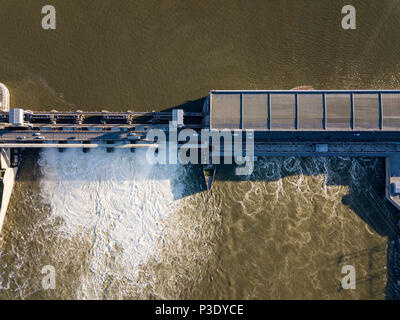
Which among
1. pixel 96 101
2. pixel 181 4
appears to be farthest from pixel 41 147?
pixel 181 4

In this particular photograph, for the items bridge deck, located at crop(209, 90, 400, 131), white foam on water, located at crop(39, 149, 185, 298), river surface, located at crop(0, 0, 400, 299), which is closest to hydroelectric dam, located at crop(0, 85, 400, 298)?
bridge deck, located at crop(209, 90, 400, 131)

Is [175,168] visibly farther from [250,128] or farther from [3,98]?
[3,98]

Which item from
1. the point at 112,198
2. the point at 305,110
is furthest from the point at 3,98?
the point at 305,110

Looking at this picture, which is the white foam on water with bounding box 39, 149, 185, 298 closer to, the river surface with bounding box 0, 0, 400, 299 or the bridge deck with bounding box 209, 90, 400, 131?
the river surface with bounding box 0, 0, 400, 299

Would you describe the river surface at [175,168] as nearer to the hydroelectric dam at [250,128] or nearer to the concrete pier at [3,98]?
the concrete pier at [3,98]

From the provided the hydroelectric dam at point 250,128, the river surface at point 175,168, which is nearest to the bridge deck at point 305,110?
the hydroelectric dam at point 250,128

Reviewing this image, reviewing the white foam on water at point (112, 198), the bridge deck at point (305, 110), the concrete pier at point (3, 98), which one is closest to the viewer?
the bridge deck at point (305, 110)
